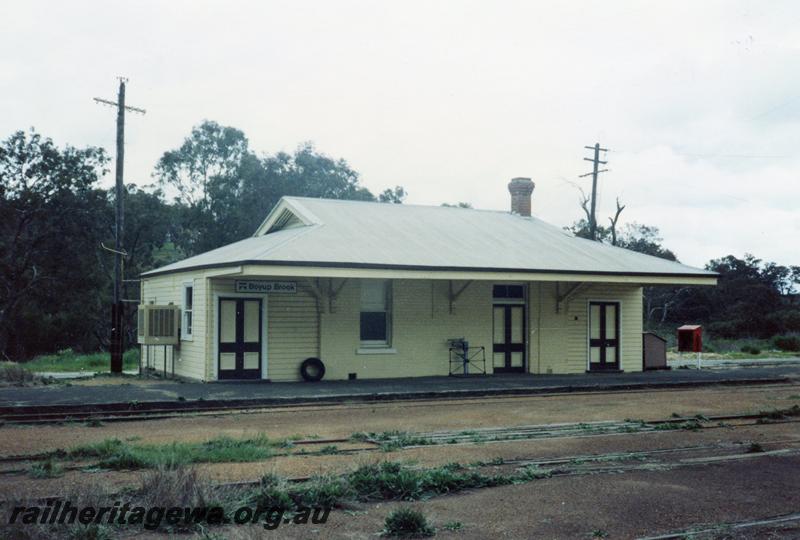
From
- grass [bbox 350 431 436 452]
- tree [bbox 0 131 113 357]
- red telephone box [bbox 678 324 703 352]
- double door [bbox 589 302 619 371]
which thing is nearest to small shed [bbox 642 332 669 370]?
red telephone box [bbox 678 324 703 352]

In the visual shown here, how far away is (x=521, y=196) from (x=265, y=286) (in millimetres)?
12092

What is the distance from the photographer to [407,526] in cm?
627

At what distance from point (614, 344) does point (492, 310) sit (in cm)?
438

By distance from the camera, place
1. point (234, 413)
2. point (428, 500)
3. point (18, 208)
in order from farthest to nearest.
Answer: point (18, 208) → point (234, 413) → point (428, 500)

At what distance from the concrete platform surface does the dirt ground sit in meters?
0.83

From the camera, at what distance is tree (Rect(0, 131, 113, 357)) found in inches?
1457

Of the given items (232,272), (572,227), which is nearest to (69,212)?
(232,272)

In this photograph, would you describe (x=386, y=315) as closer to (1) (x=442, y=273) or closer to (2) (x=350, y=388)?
(1) (x=442, y=273)

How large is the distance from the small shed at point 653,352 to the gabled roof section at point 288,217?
10591 millimetres

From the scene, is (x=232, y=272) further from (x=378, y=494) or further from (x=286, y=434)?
(x=378, y=494)

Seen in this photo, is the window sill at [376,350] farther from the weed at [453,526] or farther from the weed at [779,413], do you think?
the weed at [453,526]

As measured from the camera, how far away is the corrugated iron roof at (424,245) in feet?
59.9

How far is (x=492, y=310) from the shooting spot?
70.1 ft

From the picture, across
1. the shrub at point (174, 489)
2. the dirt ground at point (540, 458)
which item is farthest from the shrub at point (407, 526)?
the shrub at point (174, 489)
